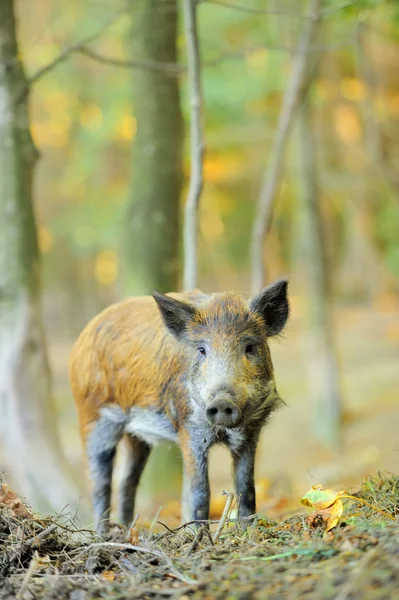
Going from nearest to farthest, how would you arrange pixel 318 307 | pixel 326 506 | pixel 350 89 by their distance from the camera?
pixel 326 506 < pixel 318 307 < pixel 350 89

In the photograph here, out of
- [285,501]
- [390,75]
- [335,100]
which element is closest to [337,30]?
[335,100]

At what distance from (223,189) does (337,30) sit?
1362cm

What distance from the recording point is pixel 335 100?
21.3 meters

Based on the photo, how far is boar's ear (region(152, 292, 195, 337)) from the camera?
5207 mm

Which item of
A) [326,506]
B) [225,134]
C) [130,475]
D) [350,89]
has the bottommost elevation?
[130,475]

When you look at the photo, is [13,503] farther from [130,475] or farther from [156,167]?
[156,167]

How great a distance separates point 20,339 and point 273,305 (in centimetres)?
333

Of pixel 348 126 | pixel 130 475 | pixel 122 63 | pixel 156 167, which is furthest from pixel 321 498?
pixel 348 126

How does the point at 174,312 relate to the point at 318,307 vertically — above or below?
above

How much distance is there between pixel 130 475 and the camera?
21.3 feet

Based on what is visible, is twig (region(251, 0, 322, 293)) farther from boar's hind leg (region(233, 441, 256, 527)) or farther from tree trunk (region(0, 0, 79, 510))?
boar's hind leg (region(233, 441, 256, 527))

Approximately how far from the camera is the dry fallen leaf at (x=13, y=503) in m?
4.27

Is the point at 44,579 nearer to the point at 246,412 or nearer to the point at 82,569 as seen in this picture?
the point at 82,569

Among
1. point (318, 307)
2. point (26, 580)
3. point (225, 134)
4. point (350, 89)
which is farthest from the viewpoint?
point (350, 89)
